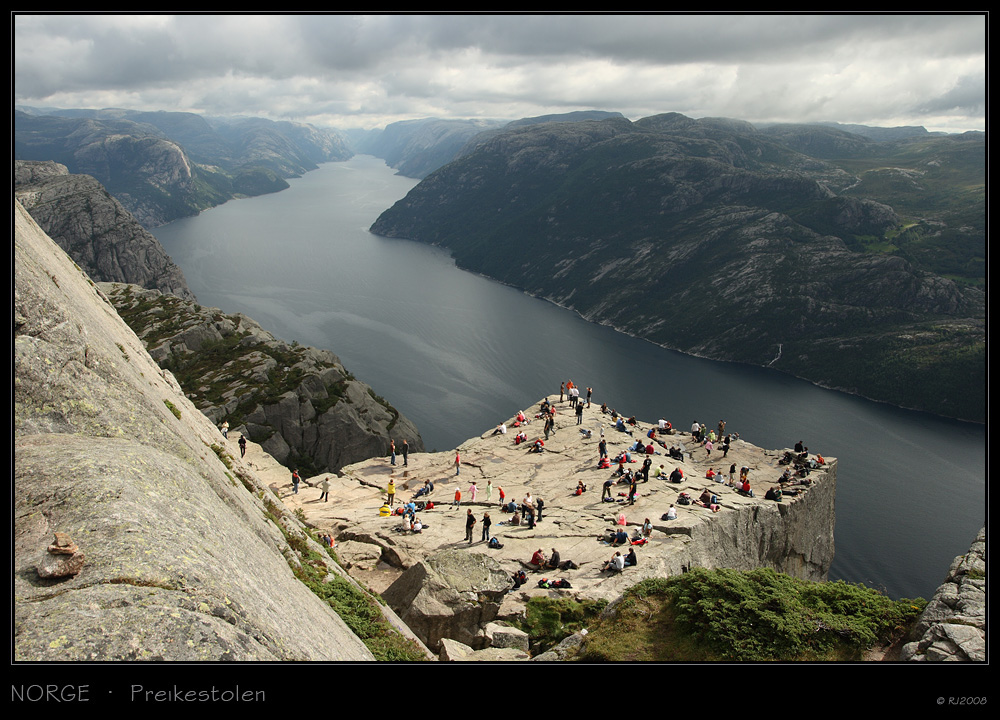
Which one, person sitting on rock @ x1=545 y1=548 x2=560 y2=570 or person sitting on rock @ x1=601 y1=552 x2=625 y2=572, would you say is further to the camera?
person sitting on rock @ x1=545 y1=548 x2=560 y2=570

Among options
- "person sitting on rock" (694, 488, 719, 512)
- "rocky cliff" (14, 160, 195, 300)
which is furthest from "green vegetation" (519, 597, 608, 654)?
"rocky cliff" (14, 160, 195, 300)

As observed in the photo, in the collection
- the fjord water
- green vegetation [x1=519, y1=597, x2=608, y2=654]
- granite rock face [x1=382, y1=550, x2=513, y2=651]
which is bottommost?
the fjord water

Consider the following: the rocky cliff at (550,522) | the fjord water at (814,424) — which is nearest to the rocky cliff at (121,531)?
the rocky cliff at (550,522)

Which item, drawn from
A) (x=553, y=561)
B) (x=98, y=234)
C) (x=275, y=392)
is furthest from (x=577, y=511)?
(x=98, y=234)

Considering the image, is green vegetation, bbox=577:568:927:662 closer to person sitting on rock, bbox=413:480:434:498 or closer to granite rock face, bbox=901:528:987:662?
granite rock face, bbox=901:528:987:662

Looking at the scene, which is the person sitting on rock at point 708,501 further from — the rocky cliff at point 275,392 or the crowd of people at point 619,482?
the rocky cliff at point 275,392
